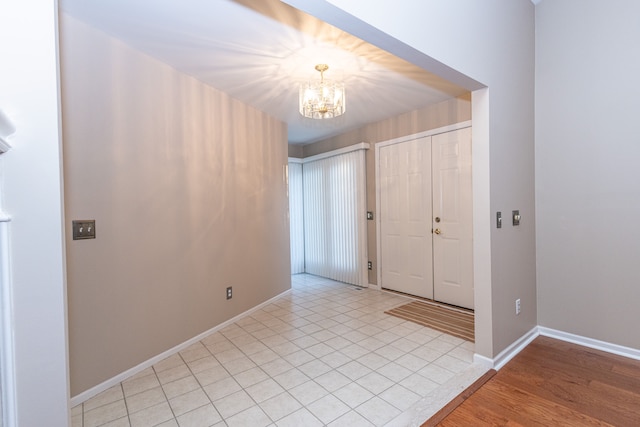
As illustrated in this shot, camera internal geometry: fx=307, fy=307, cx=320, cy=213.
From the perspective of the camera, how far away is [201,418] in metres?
1.73

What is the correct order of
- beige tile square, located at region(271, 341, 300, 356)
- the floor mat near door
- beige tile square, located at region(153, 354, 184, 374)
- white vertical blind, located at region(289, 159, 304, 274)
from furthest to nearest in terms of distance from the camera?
white vertical blind, located at region(289, 159, 304, 274), the floor mat near door, beige tile square, located at region(271, 341, 300, 356), beige tile square, located at region(153, 354, 184, 374)

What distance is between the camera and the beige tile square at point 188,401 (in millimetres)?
1812

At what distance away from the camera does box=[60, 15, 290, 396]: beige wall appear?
191cm

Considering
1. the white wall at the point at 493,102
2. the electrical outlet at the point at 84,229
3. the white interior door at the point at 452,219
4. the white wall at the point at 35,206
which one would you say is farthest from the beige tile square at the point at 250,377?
the white interior door at the point at 452,219

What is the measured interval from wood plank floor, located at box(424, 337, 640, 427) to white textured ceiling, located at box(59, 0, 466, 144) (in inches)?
96.3

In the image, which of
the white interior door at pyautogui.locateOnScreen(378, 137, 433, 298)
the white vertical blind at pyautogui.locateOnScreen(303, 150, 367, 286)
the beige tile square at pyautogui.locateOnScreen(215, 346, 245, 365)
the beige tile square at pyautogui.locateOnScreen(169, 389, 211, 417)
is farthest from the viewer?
the white vertical blind at pyautogui.locateOnScreen(303, 150, 367, 286)

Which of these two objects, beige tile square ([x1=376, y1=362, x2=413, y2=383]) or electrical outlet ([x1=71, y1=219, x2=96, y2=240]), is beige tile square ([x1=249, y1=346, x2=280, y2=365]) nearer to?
beige tile square ([x1=376, y1=362, x2=413, y2=383])

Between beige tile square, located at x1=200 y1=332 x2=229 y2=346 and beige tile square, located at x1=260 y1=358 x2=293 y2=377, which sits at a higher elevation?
beige tile square, located at x1=200 y1=332 x2=229 y2=346

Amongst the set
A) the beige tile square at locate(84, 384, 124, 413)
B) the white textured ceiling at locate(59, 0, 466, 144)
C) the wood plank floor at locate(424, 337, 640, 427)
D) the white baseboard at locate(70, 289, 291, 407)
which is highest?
the white textured ceiling at locate(59, 0, 466, 144)

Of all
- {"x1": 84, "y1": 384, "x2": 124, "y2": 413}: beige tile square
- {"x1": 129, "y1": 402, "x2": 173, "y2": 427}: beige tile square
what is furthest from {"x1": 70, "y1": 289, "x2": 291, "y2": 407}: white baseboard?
{"x1": 129, "y1": 402, "x2": 173, "y2": 427}: beige tile square

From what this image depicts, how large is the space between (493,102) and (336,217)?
304 cm

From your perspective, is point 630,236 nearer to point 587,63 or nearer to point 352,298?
point 587,63

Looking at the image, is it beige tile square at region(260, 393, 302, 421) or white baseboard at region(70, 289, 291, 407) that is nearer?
beige tile square at region(260, 393, 302, 421)

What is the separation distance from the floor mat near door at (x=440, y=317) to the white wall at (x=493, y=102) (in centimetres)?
49
